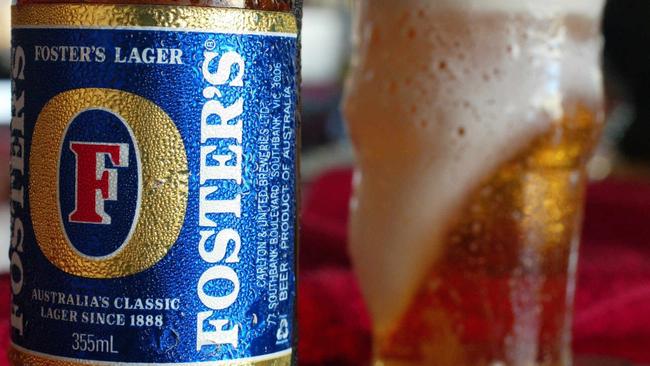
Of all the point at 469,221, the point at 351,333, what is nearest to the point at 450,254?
the point at 469,221

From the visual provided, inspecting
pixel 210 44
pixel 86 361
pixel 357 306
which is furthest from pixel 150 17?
pixel 357 306

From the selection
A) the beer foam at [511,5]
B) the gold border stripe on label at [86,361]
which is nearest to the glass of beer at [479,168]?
the beer foam at [511,5]

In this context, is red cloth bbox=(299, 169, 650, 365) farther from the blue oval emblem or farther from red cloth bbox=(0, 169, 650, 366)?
the blue oval emblem

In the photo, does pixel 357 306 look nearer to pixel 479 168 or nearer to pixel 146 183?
pixel 479 168

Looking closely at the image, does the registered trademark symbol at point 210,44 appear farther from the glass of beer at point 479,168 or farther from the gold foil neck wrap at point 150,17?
the glass of beer at point 479,168

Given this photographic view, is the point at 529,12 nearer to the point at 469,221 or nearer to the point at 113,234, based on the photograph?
the point at 469,221

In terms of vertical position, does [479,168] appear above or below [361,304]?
above

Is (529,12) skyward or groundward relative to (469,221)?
skyward
